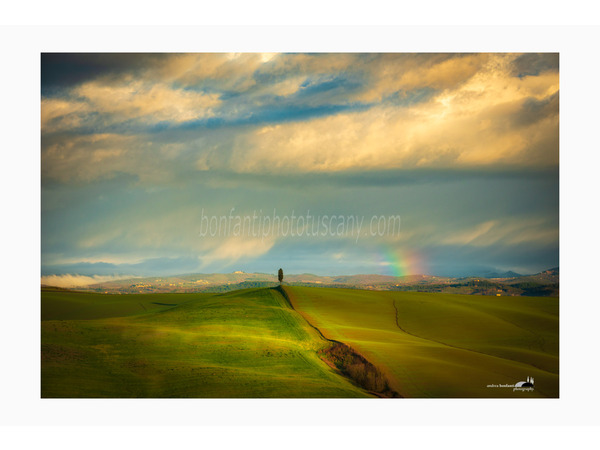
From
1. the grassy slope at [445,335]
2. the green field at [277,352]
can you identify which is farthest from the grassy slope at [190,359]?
the grassy slope at [445,335]

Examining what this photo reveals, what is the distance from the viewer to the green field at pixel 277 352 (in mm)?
15750

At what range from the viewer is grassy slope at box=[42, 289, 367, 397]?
51.0ft

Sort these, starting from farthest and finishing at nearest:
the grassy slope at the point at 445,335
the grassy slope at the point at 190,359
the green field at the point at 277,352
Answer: the grassy slope at the point at 445,335 → the green field at the point at 277,352 → the grassy slope at the point at 190,359

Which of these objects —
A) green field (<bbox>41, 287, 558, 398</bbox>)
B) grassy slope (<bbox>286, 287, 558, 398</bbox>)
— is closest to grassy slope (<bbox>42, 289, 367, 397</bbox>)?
green field (<bbox>41, 287, 558, 398</bbox>)

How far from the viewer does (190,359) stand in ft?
57.1

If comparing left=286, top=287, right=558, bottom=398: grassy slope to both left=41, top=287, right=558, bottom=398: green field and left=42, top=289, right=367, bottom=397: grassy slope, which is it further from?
left=42, top=289, right=367, bottom=397: grassy slope

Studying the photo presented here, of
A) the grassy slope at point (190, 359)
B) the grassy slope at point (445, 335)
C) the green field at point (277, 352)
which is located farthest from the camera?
the grassy slope at point (445, 335)

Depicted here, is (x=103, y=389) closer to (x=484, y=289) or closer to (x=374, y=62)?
(x=374, y=62)

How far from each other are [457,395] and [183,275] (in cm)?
1789

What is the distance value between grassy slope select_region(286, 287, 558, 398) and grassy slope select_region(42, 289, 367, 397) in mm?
2306

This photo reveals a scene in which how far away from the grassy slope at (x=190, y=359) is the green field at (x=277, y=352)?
39mm

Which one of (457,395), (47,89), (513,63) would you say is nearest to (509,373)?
(457,395)

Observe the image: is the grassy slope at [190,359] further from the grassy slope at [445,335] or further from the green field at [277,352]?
the grassy slope at [445,335]

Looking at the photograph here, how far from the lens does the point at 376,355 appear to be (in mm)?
17891
